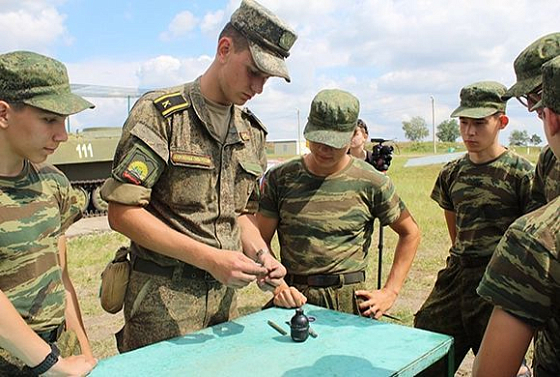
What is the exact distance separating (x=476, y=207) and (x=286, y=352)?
1.76m

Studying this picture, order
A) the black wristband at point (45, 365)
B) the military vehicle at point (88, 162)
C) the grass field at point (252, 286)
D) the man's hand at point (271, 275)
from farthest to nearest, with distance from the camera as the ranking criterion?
1. the military vehicle at point (88, 162)
2. the grass field at point (252, 286)
3. the man's hand at point (271, 275)
4. the black wristband at point (45, 365)

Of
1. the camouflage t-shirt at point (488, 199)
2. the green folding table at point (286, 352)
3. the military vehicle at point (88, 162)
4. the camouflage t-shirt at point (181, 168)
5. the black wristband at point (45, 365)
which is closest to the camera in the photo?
the black wristband at point (45, 365)

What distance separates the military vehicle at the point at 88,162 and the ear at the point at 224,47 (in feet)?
36.6

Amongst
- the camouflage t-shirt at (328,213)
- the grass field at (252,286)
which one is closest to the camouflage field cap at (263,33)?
the camouflage t-shirt at (328,213)

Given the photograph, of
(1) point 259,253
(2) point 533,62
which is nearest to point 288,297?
(1) point 259,253

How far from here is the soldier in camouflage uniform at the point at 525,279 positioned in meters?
1.42

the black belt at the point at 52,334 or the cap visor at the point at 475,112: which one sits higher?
the cap visor at the point at 475,112

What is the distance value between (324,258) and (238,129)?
2.83 ft

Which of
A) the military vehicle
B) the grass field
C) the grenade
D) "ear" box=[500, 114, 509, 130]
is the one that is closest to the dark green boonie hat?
the grenade

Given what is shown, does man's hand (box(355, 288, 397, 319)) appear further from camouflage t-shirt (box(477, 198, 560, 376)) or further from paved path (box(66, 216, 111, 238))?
paved path (box(66, 216, 111, 238))

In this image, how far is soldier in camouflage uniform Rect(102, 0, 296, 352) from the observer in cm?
226

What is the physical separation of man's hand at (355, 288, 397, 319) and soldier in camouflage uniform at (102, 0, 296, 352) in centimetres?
70

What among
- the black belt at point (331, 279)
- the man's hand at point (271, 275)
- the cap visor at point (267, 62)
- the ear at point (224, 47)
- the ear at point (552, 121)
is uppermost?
Answer: the ear at point (224, 47)

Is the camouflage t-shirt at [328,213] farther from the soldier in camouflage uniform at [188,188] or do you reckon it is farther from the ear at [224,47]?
the ear at [224,47]
